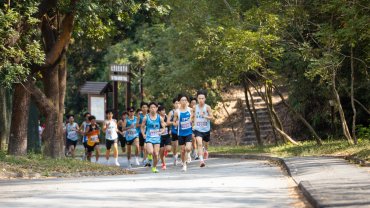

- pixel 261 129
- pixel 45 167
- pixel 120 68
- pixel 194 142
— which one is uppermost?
pixel 120 68

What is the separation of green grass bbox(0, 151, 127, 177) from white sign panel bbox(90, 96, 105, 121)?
41.4ft

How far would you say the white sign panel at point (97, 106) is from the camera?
123 feet

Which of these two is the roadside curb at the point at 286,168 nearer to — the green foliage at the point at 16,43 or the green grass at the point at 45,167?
the green grass at the point at 45,167

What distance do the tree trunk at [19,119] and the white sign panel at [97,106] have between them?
11.2 meters

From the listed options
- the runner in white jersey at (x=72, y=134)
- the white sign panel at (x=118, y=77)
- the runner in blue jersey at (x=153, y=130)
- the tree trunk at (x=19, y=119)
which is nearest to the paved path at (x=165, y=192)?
the runner in blue jersey at (x=153, y=130)

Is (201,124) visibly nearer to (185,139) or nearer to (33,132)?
(185,139)

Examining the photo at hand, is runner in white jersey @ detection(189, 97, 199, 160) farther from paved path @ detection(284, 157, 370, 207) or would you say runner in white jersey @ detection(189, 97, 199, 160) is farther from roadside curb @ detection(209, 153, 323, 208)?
paved path @ detection(284, 157, 370, 207)

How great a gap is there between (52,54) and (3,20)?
5.58 meters

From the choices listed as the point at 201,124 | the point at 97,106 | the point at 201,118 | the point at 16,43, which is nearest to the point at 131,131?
the point at 201,118

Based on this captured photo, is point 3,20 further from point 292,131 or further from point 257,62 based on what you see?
point 292,131

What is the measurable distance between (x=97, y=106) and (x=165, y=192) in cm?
2322

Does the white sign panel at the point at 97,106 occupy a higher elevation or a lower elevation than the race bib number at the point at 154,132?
higher

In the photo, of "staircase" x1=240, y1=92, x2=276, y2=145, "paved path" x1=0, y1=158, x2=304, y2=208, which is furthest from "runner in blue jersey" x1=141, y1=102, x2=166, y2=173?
"staircase" x1=240, y1=92, x2=276, y2=145

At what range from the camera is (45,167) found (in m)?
22.5
